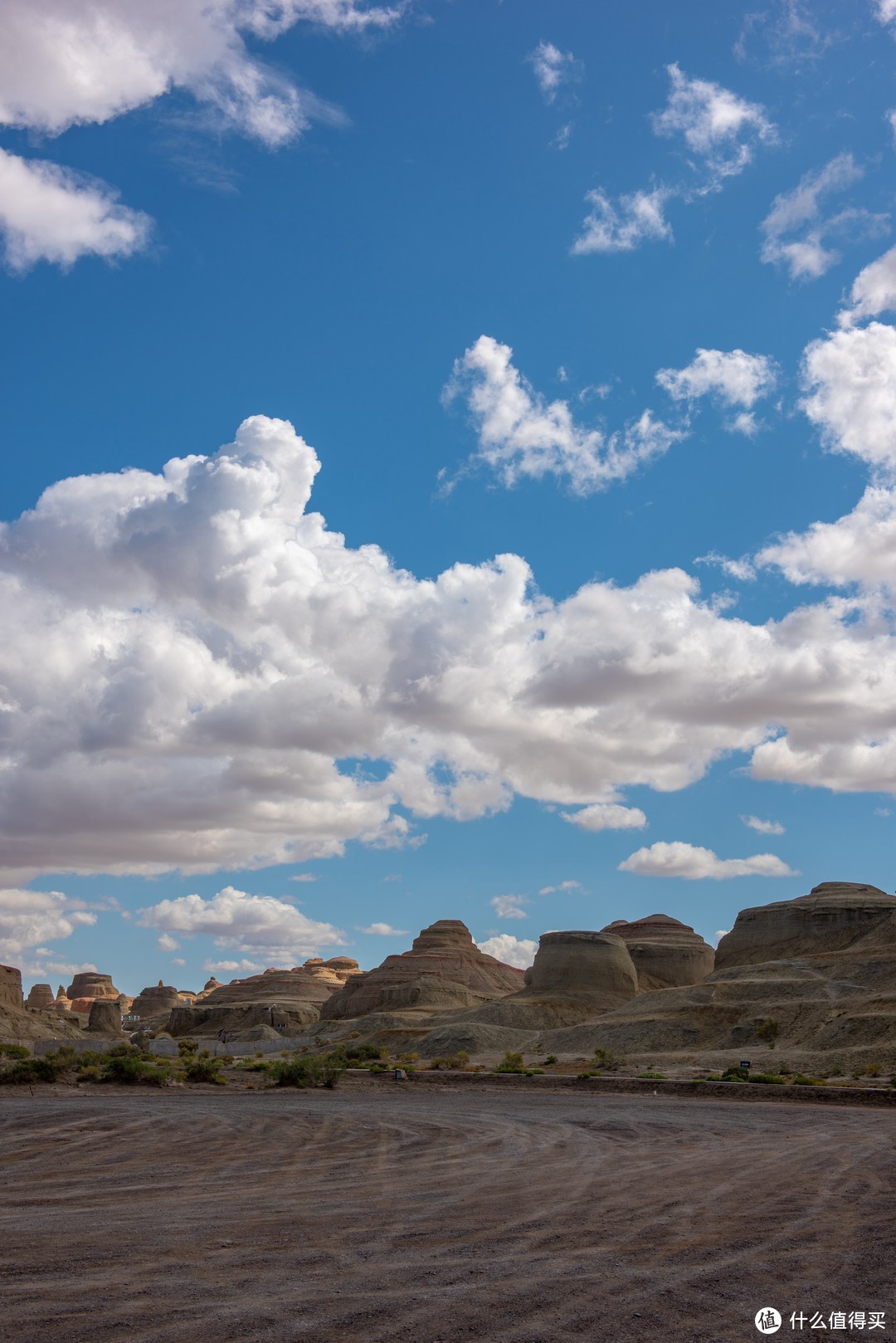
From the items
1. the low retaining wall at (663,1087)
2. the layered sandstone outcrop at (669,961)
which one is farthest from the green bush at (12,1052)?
the layered sandstone outcrop at (669,961)

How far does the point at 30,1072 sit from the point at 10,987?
244 ft

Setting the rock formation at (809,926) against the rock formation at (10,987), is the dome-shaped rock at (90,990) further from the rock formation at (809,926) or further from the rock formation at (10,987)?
the rock formation at (809,926)

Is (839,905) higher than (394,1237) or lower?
higher

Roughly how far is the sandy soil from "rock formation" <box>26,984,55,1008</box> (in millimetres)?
151320

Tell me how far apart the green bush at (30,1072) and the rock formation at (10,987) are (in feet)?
229

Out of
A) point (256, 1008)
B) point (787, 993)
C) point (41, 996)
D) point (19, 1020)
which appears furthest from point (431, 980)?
point (41, 996)

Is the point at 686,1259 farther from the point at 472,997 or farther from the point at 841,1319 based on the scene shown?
the point at 472,997

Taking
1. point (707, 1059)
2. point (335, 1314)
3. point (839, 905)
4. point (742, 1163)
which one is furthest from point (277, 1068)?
point (839, 905)

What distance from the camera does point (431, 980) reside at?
118 m

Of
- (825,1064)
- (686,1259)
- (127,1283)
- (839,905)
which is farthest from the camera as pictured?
(839,905)

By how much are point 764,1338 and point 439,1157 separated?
11447 millimetres

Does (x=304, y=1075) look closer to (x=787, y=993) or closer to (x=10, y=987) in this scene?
(x=787, y=993)

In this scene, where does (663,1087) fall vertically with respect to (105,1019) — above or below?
above

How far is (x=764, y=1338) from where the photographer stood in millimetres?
7805
